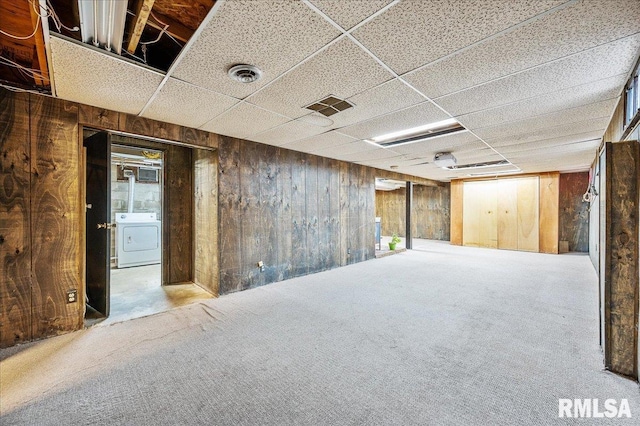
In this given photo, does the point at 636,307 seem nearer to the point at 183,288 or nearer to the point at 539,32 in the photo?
the point at 539,32

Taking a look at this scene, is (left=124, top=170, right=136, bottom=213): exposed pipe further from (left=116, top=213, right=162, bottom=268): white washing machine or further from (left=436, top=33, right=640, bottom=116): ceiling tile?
(left=436, top=33, right=640, bottom=116): ceiling tile

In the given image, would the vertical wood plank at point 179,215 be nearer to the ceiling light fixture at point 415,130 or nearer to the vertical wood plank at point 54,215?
the vertical wood plank at point 54,215

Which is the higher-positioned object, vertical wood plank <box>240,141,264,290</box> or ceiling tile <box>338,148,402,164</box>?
ceiling tile <box>338,148,402,164</box>

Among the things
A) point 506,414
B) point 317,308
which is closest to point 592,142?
point 506,414

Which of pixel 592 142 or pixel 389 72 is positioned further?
pixel 592 142

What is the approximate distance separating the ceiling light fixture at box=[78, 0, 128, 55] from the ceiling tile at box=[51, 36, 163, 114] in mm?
112

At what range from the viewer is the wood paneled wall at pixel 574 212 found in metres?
6.91

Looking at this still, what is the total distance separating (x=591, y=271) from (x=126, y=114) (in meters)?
7.60

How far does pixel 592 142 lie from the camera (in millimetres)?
3719

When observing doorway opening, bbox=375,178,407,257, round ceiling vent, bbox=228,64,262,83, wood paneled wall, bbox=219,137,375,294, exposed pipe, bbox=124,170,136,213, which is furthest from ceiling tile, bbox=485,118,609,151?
exposed pipe, bbox=124,170,136,213

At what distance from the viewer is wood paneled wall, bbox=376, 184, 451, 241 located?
9430 millimetres

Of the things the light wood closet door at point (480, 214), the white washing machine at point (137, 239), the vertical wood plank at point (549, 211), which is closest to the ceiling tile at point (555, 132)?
the vertical wood plank at point (549, 211)

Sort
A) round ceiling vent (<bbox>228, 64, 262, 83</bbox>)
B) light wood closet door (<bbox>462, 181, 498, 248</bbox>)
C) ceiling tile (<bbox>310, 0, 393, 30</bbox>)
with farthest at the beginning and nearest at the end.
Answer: light wood closet door (<bbox>462, 181, 498, 248</bbox>) < round ceiling vent (<bbox>228, 64, 262, 83</bbox>) < ceiling tile (<bbox>310, 0, 393, 30</bbox>)

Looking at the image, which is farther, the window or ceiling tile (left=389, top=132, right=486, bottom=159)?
ceiling tile (left=389, top=132, right=486, bottom=159)
